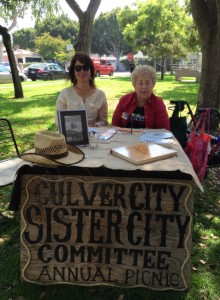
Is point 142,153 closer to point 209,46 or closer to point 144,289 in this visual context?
point 144,289

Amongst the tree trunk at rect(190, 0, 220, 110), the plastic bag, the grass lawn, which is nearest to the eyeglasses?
the plastic bag

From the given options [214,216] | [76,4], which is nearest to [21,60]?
[76,4]

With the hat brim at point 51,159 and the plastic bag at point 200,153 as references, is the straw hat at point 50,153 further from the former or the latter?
the plastic bag at point 200,153

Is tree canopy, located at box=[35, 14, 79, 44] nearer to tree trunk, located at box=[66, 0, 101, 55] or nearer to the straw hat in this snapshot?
tree trunk, located at box=[66, 0, 101, 55]

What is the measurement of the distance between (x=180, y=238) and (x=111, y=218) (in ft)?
1.72

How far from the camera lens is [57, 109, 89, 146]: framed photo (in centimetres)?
271

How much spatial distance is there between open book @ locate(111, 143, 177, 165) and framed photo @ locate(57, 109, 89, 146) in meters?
0.40

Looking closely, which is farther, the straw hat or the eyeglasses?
the eyeglasses

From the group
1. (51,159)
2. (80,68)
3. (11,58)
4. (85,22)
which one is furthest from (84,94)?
(11,58)

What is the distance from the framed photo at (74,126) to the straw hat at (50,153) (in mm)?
282

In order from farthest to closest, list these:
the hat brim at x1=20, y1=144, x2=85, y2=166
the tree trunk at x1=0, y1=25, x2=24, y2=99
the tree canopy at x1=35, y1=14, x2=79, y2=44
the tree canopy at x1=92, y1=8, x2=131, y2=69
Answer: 1. the tree canopy at x1=92, y1=8, x2=131, y2=69
2. the tree canopy at x1=35, y1=14, x2=79, y2=44
3. the tree trunk at x1=0, y1=25, x2=24, y2=99
4. the hat brim at x1=20, y1=144, x2=85, y2=166

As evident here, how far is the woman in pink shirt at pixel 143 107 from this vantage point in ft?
12.4

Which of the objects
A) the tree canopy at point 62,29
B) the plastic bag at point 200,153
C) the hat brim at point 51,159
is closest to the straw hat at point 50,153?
the hat brim at point 51,159

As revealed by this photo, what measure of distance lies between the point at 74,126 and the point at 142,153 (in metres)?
0.65
